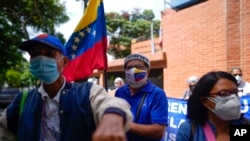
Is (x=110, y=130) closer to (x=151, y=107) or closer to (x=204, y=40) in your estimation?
(x=151, y=107)

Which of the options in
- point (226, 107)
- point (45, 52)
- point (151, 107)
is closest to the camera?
point (45, 52)

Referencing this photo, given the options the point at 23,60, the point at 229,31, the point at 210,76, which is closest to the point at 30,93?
the point at 210,76

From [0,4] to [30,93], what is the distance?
1441cm

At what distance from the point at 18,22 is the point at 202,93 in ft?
48.5

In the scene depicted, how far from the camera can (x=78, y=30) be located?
5500 mm

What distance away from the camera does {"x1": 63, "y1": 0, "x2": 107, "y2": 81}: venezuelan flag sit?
17.1 ft

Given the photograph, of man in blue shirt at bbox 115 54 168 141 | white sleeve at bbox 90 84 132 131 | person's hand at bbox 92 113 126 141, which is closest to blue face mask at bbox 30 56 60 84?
white sleeve at bbox 90 84 132 131

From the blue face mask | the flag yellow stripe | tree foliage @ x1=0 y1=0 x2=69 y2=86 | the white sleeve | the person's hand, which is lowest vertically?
the person's hand

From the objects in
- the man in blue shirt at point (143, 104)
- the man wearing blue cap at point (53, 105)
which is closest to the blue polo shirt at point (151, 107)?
the man in blue shirt at point (143, 104)

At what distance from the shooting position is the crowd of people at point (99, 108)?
1.60 metres

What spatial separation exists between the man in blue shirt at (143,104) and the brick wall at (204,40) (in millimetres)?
4200

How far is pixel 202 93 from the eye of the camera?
2693 millimetres

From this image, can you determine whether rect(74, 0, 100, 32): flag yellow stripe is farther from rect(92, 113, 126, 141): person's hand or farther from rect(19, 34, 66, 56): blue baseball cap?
rect(92, 113, 126, 141): person's hand

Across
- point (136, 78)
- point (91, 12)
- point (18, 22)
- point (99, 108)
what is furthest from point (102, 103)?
point (18, 22)
